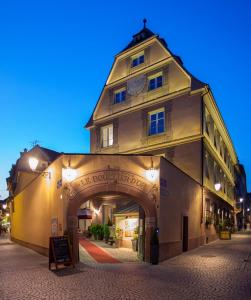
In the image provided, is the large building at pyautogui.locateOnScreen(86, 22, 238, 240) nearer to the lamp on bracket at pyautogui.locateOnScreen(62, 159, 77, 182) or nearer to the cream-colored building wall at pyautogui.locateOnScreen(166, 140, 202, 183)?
the cream-colored building wall at pyautogui.locateOnScreen(166, 140, 202, 183)

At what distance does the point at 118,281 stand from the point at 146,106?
1607cm

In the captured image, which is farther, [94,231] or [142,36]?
[142,36]

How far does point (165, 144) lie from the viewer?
76.5 feet

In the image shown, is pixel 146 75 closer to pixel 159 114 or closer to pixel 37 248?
pixel 159 114

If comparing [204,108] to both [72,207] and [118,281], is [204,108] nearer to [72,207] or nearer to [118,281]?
[72,207]

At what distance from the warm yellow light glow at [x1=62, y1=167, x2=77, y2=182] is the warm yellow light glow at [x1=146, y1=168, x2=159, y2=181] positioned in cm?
324

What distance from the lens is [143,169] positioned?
49.6ft

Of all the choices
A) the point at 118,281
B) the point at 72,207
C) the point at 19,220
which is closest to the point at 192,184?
the point at 72,207

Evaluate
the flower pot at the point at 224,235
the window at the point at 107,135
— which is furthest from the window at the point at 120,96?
the flower pot at the point at 224,235

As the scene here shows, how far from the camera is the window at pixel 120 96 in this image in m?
26.8

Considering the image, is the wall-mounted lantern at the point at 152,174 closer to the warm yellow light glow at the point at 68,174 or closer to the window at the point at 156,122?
the warm yellow light glow at the point at 68,174

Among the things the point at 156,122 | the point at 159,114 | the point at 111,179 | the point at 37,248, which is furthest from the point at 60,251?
the point at 159,114

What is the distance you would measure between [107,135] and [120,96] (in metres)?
3.36

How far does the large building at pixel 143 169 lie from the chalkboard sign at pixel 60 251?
1024mm
